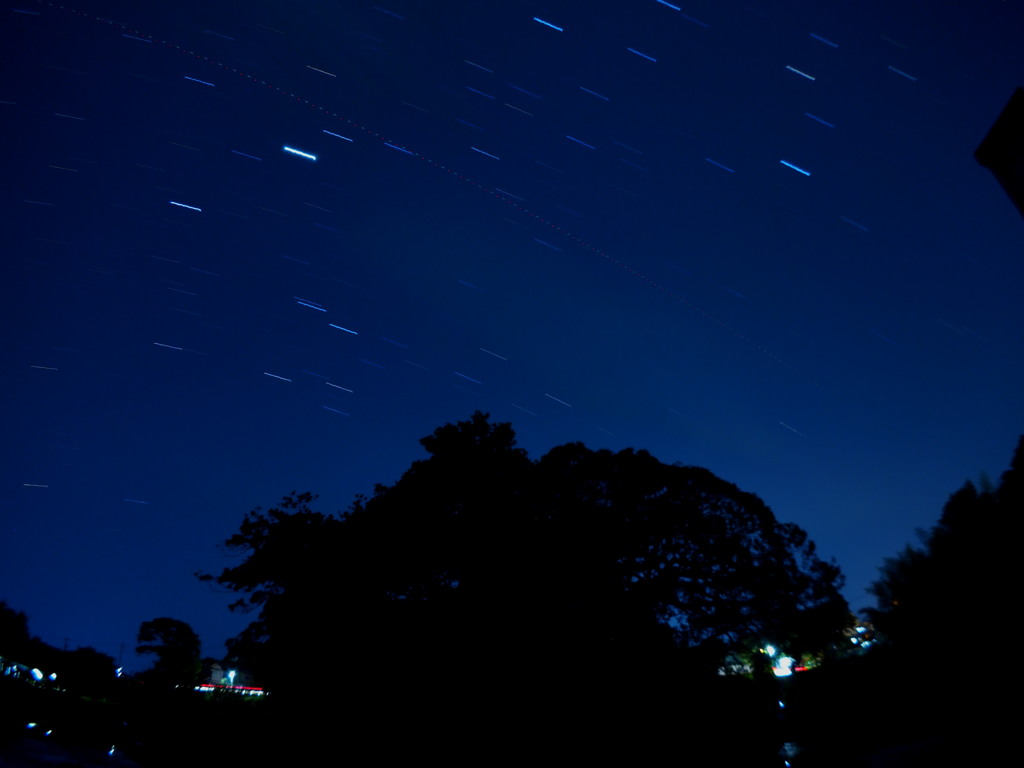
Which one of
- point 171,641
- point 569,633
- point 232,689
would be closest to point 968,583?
point 569,633

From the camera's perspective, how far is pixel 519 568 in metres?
12.3

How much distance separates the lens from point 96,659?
42812 mm

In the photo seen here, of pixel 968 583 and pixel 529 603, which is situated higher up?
pixel 968 583

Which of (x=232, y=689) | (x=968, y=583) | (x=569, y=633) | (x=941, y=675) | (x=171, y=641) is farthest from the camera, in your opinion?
(x=171, y=641)

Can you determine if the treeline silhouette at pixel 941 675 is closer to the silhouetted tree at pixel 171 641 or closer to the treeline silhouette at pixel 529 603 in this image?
the treeline silhouette at pixel 529 603

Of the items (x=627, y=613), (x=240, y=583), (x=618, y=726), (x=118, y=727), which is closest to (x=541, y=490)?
(x=627, y=613)

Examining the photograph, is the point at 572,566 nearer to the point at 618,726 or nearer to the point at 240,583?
the point at 618,726

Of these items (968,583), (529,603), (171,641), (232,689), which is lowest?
(171,641)

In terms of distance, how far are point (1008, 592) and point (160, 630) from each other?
51433 mm

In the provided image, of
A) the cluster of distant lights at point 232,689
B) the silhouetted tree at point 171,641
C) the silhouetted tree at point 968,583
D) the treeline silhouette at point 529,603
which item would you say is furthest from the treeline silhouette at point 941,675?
the silhouetted tree at point 171,641

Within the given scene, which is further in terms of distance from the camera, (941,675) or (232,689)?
(232,689)

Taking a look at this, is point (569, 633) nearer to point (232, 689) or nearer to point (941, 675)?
point (941, 675)

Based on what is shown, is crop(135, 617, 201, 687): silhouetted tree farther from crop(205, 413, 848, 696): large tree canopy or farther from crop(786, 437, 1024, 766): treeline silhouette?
crop(786, 437, 1024, 766): treeline silhouette

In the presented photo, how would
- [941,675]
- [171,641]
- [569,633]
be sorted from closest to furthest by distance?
[569,633], [941,675], [171,641]
